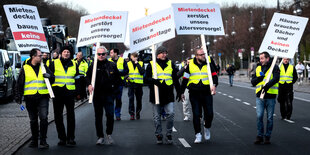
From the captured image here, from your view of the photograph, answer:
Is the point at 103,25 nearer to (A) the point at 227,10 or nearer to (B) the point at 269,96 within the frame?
(B) the point at 269,96

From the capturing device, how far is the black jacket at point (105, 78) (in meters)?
9.89

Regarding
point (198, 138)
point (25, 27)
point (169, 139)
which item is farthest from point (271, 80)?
point (25, 27)

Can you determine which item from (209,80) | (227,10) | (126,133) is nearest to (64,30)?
(126,133)

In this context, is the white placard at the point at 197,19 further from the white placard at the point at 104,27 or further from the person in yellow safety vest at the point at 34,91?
the person in yellow safety vest at the point at 34,91

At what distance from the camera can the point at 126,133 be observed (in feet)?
38.4

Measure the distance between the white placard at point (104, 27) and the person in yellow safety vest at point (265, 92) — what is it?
2652 millimetres

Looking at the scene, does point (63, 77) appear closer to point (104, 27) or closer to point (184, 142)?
point (104, 27)

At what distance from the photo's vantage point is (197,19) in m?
10.7

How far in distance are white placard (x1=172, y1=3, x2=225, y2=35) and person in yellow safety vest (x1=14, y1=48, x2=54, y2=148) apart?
2721 mm

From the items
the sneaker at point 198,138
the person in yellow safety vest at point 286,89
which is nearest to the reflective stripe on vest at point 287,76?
the person in yellow safety vest at point 286,89

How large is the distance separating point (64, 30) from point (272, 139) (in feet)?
74.5

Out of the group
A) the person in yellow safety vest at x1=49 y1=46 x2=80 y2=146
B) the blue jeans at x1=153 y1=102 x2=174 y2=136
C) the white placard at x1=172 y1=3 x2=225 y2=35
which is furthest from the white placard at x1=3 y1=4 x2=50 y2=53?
the white placard at x1=172 y1=3 x2=225 y2=35

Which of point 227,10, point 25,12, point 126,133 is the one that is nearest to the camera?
point 25,12

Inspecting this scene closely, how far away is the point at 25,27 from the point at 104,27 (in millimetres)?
1467
